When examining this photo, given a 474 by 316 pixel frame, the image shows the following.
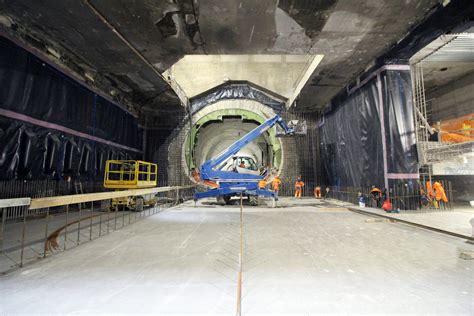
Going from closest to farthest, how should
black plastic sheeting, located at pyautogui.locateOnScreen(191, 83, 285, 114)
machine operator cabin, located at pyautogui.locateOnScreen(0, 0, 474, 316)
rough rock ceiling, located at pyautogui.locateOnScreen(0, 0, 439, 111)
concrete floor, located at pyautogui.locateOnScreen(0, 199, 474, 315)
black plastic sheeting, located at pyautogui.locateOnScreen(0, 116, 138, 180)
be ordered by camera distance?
1. concrete floor, located at pyautogui.locateOnScreen(0, 199, 474, 315)
2. machine operator cabin, located at pyautogui.locateOnScreen(0, 0, 474, 316)
3. rough rock ceiling, located at pyautogui.locateOnScreen(0, 0, 439, 111)
4. black plastic sheeting, located at pyautogui.locateOnScreen(0, 116, 138, 180)
5. black plastic sheeting, located at pyautogui.locateOnScreen(191, 83, 285, 114)

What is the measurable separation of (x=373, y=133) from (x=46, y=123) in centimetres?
1117

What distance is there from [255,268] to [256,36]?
670cm

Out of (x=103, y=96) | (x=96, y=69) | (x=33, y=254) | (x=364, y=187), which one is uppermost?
(x=96, y=69)

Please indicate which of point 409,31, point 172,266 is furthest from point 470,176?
point 172,266

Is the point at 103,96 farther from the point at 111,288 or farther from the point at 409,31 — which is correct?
the point at 409,31

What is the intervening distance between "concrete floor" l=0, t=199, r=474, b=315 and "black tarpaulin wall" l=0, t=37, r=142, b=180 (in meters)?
4.34

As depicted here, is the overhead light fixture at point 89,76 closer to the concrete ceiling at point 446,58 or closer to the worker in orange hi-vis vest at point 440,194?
the concrete ceiling at point 446,58

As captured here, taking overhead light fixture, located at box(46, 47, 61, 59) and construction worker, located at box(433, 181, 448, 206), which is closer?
overhead light fixture, located at box(46, 47, 61, 59)

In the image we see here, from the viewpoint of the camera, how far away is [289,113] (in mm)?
13969

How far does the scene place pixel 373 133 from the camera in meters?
8.58

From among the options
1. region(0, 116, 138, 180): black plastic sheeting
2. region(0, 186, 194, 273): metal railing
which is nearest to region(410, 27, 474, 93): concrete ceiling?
region(0, 186, 194, 273): metal railing

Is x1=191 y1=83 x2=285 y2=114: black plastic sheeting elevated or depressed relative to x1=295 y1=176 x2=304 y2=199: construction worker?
elevated

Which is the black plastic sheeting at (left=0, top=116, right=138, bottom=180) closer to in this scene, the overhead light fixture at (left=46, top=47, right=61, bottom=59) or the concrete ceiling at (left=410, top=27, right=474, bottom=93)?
the overhead light fixture at (left=46, top=47, right=61, bottom=59)

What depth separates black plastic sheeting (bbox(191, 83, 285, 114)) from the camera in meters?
14.1
